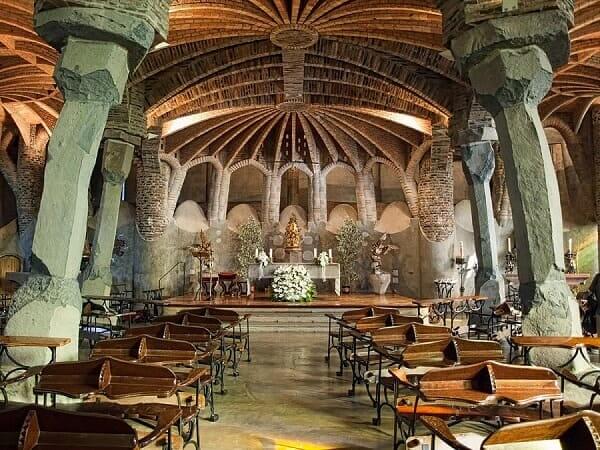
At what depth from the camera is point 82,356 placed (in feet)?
24.8

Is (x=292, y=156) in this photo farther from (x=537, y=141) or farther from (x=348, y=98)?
(x=537, y=141)

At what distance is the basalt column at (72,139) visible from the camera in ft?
16.8

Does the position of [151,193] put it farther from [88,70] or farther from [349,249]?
[88,70]

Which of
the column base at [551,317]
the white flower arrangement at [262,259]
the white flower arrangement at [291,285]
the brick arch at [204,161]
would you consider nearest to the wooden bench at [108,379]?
the column base at [551,317]

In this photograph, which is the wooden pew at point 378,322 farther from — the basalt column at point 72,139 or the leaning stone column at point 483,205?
the leaning stone column at point 483,205

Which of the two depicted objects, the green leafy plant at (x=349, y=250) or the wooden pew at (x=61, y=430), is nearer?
the wooden pew at (x=61, y=430)

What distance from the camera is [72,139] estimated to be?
5461 mm

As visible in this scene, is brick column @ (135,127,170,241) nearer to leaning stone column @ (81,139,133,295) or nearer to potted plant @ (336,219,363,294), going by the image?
leaning stone column @ (81,139,133,295)

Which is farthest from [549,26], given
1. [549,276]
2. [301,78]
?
[301,78]

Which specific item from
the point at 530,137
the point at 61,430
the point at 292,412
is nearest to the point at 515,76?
the point at 530,137

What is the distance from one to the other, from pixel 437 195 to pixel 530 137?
10.4 metres

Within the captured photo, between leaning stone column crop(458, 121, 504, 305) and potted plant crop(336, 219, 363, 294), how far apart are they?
809cm

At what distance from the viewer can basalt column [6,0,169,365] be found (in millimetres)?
5121

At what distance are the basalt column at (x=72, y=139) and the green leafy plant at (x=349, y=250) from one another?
13415 millimetres
